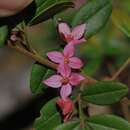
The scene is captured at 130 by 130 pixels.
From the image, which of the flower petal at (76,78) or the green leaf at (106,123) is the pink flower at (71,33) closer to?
the flower petal at (76,78)

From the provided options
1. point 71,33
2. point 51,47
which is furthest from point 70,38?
point 51,47

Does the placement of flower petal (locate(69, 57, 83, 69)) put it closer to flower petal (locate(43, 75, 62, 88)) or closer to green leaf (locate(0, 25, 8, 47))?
flower petal (locate(43, 75, 62, 88))

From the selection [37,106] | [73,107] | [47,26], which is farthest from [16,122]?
[73,107]

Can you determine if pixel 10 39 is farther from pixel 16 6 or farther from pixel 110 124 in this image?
pixel 110 124

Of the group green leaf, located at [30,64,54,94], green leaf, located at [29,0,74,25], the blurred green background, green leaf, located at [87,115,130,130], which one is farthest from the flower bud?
the blurred green background

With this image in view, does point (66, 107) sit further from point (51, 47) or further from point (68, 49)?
point (51, 47)
